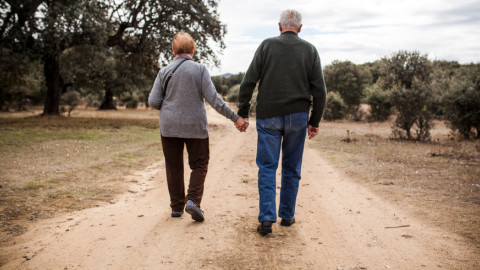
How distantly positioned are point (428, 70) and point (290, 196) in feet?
38.6

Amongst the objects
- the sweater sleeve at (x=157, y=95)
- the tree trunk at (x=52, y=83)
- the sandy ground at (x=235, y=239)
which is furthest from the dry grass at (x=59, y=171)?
the tree trunk at (x=52, y=83)

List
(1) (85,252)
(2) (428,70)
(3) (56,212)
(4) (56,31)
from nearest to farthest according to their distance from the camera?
1. (1) (85,252)
2. (3) (56,212)
3. (2) (428,70)
4. (4) (56,31)

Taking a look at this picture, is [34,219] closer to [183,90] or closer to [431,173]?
[183,90]

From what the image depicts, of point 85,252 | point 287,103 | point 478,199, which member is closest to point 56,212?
point 85,252

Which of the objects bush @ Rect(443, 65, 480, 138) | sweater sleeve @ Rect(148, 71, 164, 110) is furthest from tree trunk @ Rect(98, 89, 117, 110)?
sweater sleeve @ Rect(148, 71, 164, 110)

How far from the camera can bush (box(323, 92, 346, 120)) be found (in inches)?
1000

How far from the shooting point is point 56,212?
15.5ft

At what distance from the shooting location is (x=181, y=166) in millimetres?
4391

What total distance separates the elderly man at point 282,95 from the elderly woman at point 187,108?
40cm

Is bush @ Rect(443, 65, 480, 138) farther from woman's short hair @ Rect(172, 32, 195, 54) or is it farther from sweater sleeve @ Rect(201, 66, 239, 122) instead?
woman's short hair @ Rect(172, 32, 195, 54)

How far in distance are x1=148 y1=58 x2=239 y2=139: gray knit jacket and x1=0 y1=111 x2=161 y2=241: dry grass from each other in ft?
6.53

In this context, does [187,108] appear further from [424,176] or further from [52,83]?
[52,83]

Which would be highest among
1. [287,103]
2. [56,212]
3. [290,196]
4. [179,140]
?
[287,103]

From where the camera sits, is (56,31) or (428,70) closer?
(428,70)
